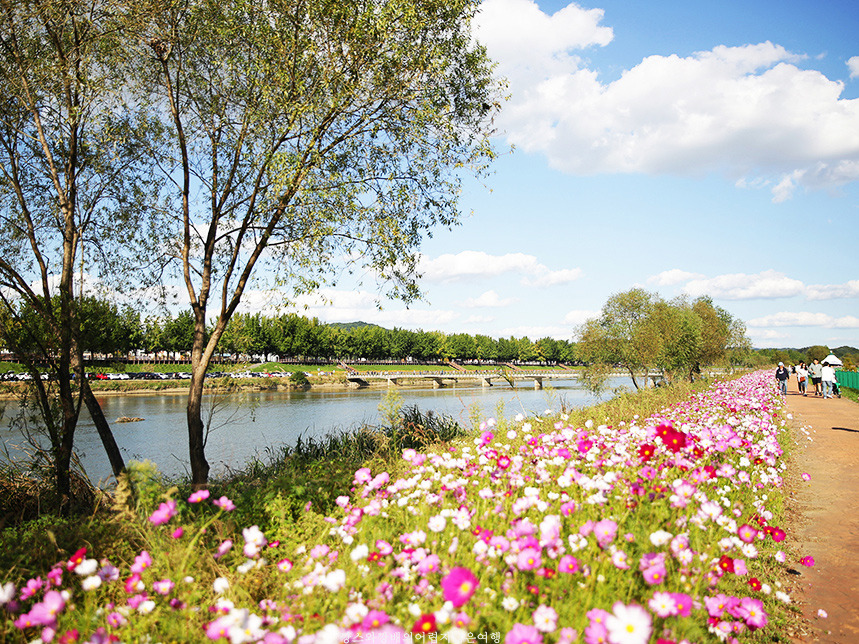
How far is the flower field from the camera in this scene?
2.12m

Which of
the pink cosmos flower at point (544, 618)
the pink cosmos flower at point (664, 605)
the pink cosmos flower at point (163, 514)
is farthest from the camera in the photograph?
the pink cosmos flower at point (163, 514)

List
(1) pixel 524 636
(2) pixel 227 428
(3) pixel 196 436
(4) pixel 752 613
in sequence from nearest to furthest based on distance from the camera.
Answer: (1) pixel 524 636, (4) pixel 752 613, (3) pixel 196 436, (2) pixel 227 428

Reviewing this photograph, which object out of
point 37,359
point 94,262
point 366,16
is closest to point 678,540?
point 366,16

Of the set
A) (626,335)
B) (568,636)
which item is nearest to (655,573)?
(568,636)

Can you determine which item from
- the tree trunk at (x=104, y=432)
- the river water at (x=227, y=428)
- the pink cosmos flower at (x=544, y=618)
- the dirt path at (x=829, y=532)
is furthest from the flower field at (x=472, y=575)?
the tree trunk at (x=104, y=432)

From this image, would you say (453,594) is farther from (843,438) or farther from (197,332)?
(843,438)

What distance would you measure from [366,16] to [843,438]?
39.2 ft

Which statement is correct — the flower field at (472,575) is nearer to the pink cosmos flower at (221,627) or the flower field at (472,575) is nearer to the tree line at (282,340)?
the pink cosmos flower at (221,627)

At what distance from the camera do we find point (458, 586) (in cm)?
202

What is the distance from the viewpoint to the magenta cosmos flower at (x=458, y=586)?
77.8 inches

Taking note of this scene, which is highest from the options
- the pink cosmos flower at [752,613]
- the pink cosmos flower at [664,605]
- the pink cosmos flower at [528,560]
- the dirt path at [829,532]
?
the pink cosmos flower at [528,560]

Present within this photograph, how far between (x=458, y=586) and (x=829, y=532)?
486 centimetres

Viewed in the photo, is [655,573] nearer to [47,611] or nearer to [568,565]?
[568,565]

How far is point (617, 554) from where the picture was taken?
244 cm
